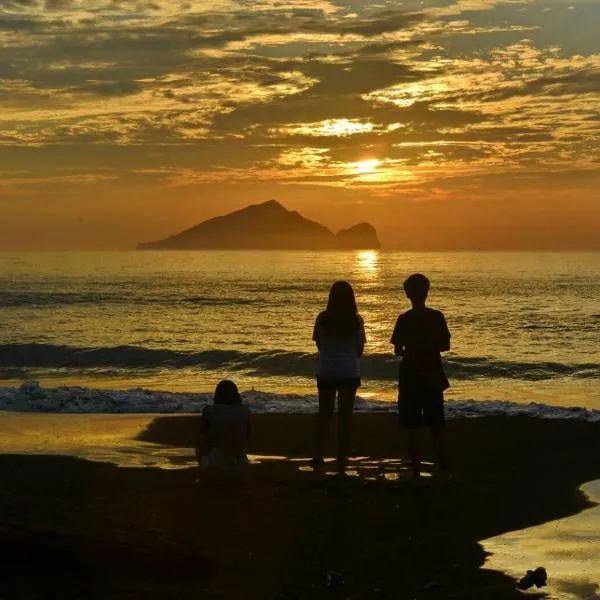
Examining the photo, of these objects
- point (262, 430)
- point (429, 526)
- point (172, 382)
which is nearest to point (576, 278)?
point (172, 382)

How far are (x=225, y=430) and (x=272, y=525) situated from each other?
1.98m

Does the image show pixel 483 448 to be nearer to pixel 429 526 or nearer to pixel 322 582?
pixel 429 526

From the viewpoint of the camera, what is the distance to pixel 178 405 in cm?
1786

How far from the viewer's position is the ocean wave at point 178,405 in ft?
54.6

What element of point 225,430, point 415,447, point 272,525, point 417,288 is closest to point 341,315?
point 417,288

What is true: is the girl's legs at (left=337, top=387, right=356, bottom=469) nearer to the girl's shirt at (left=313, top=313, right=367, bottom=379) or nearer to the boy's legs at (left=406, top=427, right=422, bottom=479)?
the girl's shirt at (left=313, top=313, right=367, bottom=379)

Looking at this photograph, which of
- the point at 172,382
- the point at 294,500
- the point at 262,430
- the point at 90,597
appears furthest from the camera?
the point at 172,382

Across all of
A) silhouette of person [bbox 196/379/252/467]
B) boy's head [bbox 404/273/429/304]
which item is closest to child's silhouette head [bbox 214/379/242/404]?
silhouette of person [bbox 196/379/252/467]

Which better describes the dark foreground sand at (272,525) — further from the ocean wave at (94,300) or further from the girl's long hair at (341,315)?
the ocean wave at (94,300)

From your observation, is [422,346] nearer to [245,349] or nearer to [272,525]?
[272,525]

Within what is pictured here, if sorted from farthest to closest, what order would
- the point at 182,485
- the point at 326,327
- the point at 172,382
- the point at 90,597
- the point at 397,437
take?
the point at 172,382 → the point at 397,437 → the point at 326,327 → the point at 182,485 → the point at 90,597

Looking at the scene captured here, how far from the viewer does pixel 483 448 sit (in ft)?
39.9

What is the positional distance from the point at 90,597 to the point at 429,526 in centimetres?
320

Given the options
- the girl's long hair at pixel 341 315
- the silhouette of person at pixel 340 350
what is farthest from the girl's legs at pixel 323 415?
the girl's long hair at pixel 341 315
